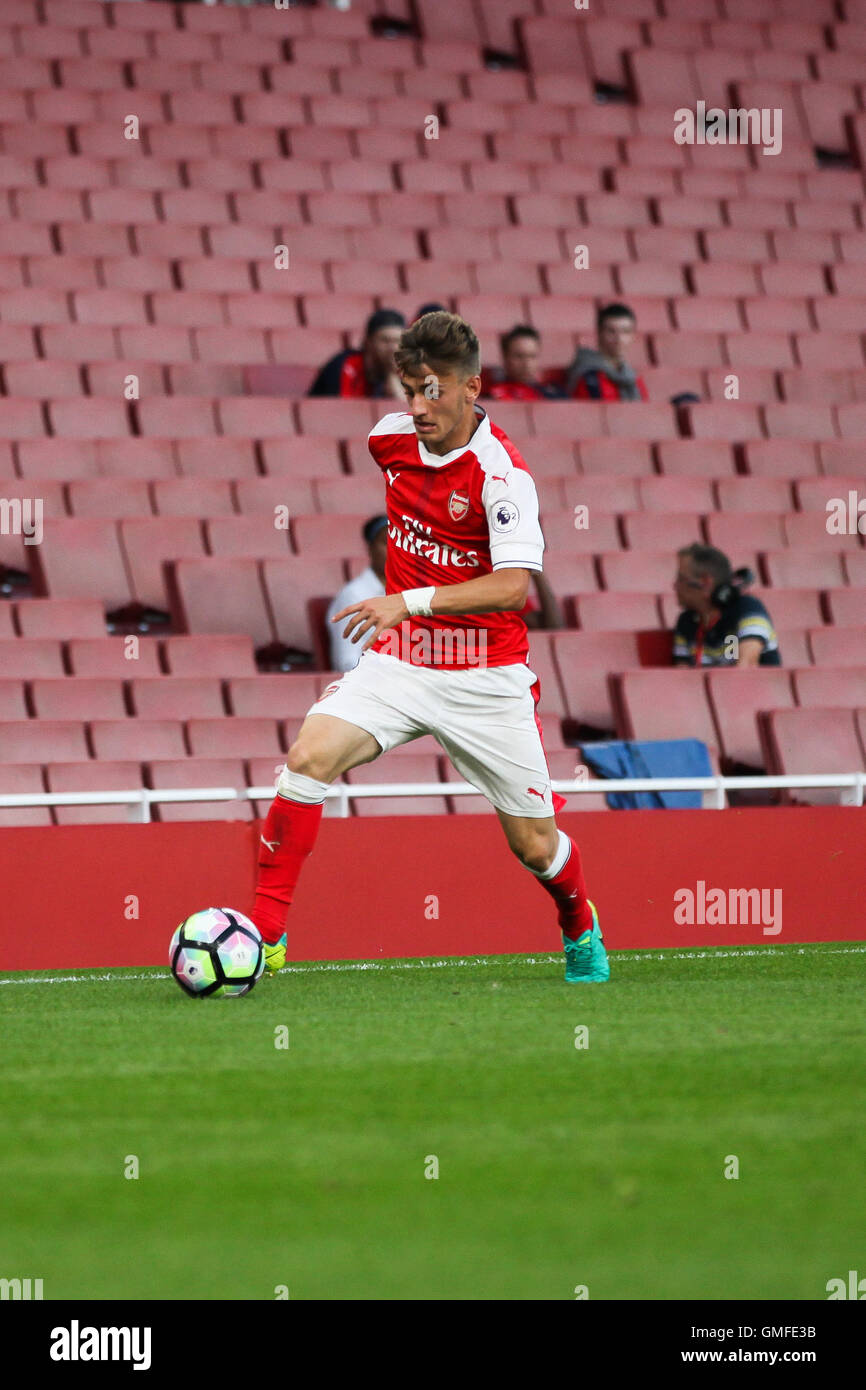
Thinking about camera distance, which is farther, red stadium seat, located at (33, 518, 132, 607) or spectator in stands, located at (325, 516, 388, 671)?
red stadium seat, located at (33, 518, 132, 607)

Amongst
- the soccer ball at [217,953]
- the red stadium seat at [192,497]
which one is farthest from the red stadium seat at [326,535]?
the soccer ball at [217,953]

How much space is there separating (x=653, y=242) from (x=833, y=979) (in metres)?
9.32

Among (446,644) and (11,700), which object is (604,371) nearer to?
(11,700)

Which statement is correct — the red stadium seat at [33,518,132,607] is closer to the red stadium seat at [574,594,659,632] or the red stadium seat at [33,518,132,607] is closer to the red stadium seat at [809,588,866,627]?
the red stadium seat at [574,594,659,632]

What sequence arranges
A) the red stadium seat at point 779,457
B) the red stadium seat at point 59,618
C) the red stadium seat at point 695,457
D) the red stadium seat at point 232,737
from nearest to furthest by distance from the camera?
the red stadium seat at point 232,737 → the red stadium seat at point 59,618 → the red stadium seat at point 695,457 → the red stadium seat at point 779,457

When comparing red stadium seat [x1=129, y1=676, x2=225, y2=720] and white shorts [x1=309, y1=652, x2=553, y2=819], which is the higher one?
red stadium seat [x1=129, y1=676, x2=225, y2=720]

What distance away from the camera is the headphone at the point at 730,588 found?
9.22m

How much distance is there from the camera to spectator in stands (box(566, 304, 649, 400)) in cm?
1164

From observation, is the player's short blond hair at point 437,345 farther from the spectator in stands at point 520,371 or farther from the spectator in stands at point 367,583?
the spectator in stands at point 520,371

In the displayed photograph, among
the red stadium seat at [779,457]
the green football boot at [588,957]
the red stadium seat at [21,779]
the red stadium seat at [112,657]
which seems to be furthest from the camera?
the red stadium seat at [779,457]

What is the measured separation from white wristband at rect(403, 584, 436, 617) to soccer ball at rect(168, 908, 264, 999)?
977 millimetres

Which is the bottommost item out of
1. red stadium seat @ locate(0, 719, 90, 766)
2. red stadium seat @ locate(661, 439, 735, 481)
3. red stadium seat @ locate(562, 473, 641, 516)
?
red stadium seat @ locate(0, 719, 90, 766)

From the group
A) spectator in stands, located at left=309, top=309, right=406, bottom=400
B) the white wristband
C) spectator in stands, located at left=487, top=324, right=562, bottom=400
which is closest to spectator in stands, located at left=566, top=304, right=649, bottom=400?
spectator in stands, located at left=487, top=324, right=562, bottom=400

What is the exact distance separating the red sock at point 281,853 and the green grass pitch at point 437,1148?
0.29 metres
